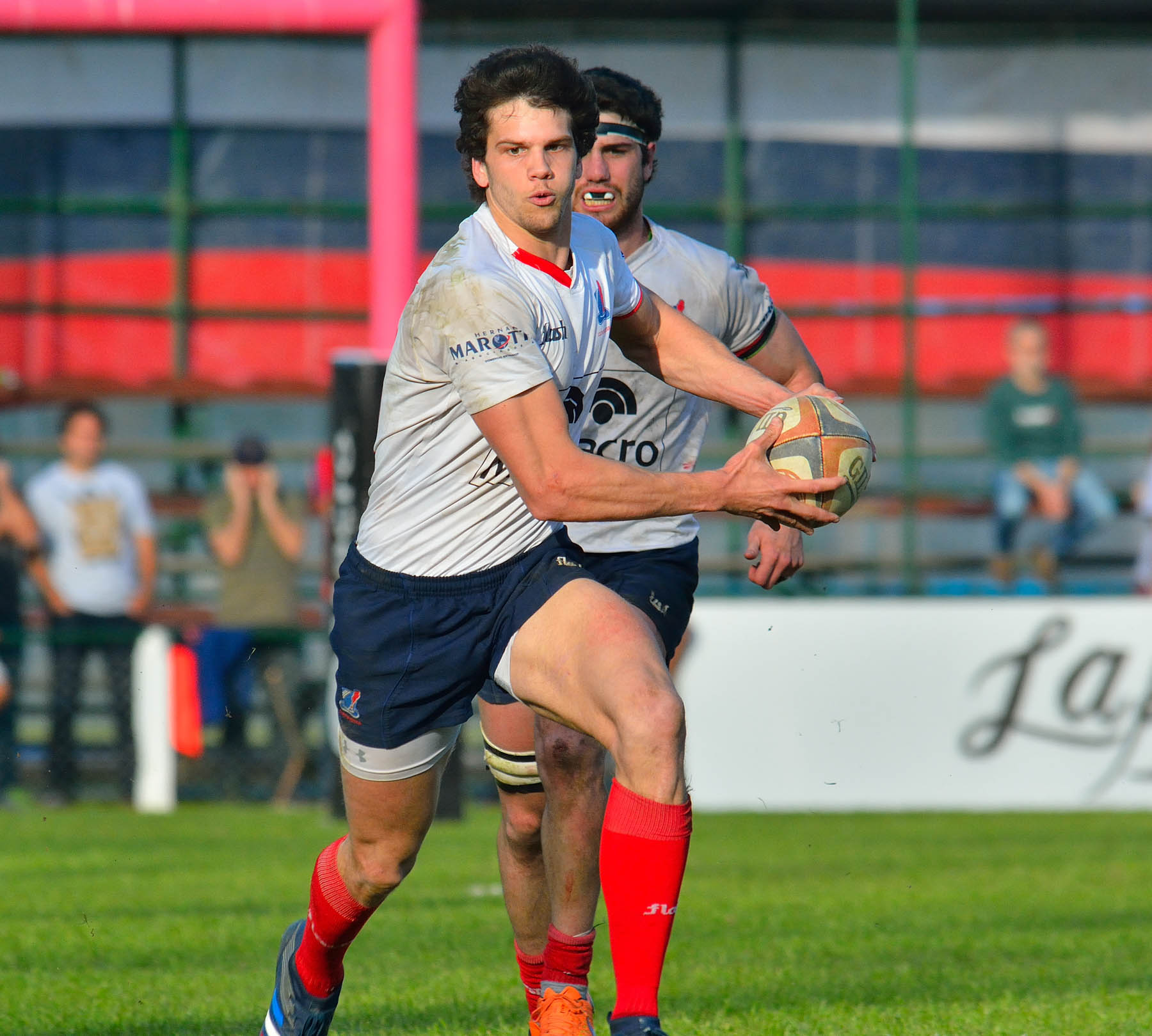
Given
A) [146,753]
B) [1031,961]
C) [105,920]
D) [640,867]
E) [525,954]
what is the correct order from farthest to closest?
[146,753]
[105,920]
[1031,961]
[525,954]
[640,867]

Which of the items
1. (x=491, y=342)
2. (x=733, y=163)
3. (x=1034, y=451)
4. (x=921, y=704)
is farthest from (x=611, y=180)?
(x=733, y=163)

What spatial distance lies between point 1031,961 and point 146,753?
22.0ft

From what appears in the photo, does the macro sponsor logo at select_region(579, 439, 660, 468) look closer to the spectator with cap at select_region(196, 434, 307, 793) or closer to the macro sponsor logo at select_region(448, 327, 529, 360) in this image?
the macro sponsor logo at select_region(448, 327, 529, 360)

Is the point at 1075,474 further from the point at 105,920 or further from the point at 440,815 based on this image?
the point at 105,920

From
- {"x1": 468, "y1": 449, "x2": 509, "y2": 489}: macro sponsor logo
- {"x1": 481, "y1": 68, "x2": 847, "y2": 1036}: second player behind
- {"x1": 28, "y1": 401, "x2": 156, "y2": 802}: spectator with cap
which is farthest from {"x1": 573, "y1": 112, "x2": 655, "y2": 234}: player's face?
{"x1": 28, "y1": 401, "x2": 156, "y2": 802}: spectator with cap

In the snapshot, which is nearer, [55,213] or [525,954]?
[525,954]

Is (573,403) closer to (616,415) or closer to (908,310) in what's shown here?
(616,415)

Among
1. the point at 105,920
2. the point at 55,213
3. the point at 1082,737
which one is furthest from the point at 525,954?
the point at 55,213

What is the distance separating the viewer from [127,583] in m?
11.2

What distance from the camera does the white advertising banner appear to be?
33.9 feet

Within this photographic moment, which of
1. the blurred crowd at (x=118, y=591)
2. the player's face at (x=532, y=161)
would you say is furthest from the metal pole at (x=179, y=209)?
the player's face at (x=532, y=161)

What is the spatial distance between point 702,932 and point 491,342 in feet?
10.6

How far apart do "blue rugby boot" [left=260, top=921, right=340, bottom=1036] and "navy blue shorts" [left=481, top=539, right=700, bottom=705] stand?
82 cm

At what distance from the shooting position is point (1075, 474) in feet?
40.5
